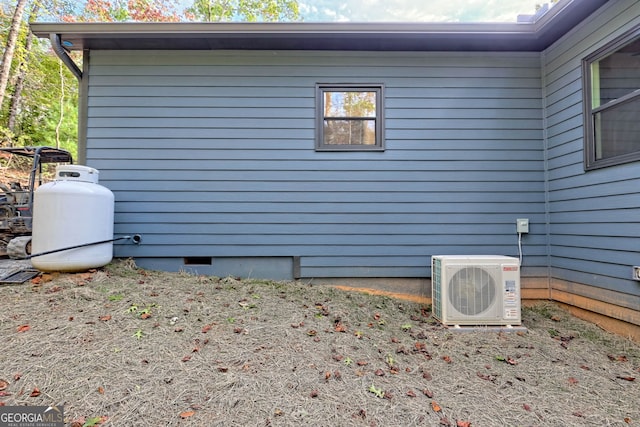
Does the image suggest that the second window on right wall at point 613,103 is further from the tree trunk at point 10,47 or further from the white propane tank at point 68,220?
the tree trunk at point 10,47

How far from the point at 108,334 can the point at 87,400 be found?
651 mm

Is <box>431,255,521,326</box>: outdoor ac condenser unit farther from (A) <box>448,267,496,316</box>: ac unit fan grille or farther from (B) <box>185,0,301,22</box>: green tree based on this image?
(B) <box>185,0,301,22</box>: green tree

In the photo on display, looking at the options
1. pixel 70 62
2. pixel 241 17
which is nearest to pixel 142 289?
pixel 70 62

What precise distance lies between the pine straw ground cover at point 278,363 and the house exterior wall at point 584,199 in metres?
0.43

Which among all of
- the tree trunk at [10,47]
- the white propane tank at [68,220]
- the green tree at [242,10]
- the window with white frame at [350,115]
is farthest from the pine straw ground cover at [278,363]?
the green tree at [242,10]

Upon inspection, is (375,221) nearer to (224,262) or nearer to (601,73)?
(224,262)

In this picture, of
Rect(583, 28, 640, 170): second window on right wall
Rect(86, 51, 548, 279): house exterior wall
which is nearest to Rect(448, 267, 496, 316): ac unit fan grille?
Rect(86, 51, 548, 279): house exterior wall

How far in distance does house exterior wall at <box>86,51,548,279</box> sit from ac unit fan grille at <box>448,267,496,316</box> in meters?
0.68

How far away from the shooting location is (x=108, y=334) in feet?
7.28

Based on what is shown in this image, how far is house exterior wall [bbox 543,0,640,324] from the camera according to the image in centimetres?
271

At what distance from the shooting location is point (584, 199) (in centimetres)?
314

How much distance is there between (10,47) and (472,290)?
1334cm

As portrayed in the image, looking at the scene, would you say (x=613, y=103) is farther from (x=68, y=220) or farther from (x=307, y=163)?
(x=68, y=220)

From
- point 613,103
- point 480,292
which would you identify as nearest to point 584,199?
point 613,103
